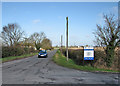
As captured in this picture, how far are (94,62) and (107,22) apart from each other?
4602mm

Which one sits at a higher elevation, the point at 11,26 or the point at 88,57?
the point at 11,26

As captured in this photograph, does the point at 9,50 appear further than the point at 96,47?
Yes

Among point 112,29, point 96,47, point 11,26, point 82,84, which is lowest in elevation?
point 82,84

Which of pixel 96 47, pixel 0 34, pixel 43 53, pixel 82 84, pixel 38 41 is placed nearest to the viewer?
pixel 82 84

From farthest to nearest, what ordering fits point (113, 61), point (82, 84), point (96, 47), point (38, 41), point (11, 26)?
point (38, 41) → point (11, 26) → point (96, 47) → point (113, 61) → point (82, 84)

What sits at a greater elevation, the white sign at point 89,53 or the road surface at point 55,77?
the white sign at point 89,53

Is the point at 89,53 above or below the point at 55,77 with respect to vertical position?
above

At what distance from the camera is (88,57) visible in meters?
13.4

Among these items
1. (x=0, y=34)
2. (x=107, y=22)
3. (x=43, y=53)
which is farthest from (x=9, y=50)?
(x=107, y=22)

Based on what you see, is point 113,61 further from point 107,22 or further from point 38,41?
point 38,41

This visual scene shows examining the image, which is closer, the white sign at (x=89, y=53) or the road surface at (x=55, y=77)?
the road surface at (x=55, y=77)

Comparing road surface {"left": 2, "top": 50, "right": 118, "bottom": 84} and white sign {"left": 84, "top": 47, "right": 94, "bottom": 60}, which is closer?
road surface {"left": 2, "top": 50, "right": 118, "bottom": 84}

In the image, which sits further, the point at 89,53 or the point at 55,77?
the point at 89,53

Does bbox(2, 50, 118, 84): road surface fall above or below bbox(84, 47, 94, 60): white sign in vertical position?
below
